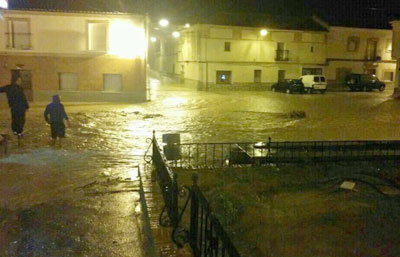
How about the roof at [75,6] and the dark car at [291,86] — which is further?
the dark car at [291,86]

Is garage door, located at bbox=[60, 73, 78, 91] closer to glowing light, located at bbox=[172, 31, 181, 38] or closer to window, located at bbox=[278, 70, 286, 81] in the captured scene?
glowing light, located at bbox=[172, 31, 181, 38]

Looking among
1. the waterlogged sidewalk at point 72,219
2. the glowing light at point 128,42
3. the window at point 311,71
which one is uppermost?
the glowing light at point 128,42

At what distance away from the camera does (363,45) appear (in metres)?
47.3

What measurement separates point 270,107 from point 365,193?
17.0m

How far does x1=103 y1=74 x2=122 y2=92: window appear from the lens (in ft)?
94.0

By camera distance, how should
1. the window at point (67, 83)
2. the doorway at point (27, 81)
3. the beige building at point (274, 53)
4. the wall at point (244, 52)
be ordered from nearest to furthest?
1. the doorway at point (27, 81)
2. the window at point (67, 83)
3. the wall at point (244, 52)
4. the beige building at point (274, 53)

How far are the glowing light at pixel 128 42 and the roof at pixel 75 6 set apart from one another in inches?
51.8

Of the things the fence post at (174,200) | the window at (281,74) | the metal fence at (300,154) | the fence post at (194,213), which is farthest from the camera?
the window at (281,74)

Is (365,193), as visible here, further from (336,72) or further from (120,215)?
(336,72)

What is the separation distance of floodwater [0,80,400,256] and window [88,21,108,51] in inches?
224

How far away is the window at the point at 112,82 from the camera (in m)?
28.6

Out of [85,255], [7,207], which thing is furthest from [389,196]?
[7,207]

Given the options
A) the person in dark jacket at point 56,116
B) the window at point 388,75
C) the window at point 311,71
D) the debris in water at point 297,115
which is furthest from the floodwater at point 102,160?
the window at point 388,75

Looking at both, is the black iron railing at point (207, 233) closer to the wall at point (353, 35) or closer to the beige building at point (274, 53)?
the beige building at point (274, 53)
